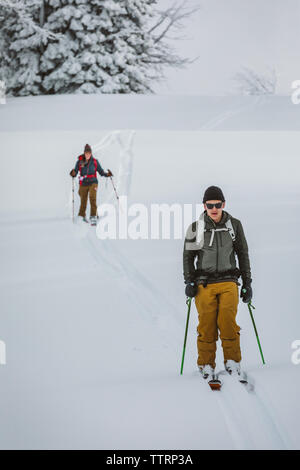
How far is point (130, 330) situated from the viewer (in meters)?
4.93

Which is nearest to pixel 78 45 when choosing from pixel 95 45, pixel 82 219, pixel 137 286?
pixel 95 45

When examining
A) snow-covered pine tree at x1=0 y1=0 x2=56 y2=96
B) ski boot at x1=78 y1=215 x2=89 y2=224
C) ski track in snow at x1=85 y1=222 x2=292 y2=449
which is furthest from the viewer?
snow-covered pine tree at x1=0 y1=0 x2=56 y2=96

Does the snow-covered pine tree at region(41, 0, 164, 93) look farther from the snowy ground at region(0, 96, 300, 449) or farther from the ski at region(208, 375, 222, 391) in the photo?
the ski at region(208, 375, 222, 391)

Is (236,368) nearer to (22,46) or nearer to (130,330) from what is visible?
(130,330)

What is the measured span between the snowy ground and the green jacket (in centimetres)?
95

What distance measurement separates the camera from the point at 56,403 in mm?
3760

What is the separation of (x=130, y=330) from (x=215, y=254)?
5.02 ft

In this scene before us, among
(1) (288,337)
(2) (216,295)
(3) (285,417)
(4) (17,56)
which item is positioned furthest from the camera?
(4) (17,56)

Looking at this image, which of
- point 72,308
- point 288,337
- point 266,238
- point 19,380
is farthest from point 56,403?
point 266,238

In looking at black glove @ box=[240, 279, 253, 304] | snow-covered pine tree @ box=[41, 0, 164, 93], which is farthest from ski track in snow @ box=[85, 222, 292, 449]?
snow-covered pine tree @ box=[41, 0, 164, 93]

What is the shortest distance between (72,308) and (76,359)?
1.16 meters

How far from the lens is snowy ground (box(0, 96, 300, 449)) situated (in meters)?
3.48

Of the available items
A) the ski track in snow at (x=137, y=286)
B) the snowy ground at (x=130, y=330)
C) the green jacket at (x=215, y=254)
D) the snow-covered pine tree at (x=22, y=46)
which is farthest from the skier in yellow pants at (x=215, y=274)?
the snow-covered pine tree at (x=22, y=46)
